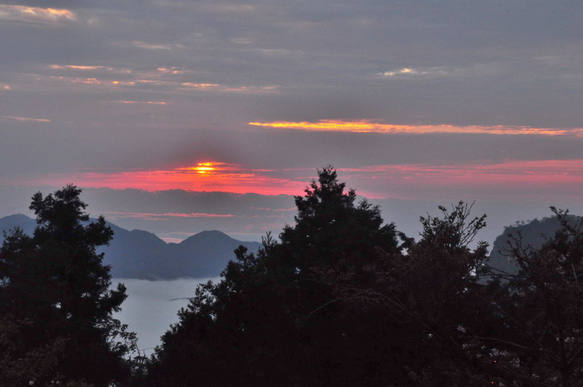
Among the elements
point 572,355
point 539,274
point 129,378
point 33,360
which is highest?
point 539,274

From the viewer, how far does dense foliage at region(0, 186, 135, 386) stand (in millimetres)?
42000

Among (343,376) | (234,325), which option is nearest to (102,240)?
(234,325)

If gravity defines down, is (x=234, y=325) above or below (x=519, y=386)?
below

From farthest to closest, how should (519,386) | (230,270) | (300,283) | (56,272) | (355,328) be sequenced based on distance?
(56,272)
(230,270)
(300,283)
(355,328)
(519,386)

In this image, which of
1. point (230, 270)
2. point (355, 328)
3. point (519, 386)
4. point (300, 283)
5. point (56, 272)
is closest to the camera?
point (519, 386)

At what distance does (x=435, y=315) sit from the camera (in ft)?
43.4

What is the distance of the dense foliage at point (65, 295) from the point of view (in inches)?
1654

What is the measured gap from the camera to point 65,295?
45094mm

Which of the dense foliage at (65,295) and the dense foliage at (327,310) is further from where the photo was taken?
the dense foliage at (65,295)

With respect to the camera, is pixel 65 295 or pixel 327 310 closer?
pixel 327 310

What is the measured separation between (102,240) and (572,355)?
43.5 m

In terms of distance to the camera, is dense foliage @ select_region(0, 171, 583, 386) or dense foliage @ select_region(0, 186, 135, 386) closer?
dense foliage @ select_region(0, 171, 583, 386)

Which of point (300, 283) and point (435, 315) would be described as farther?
point (300, 283)

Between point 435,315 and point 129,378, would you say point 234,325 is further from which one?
point 435,315
